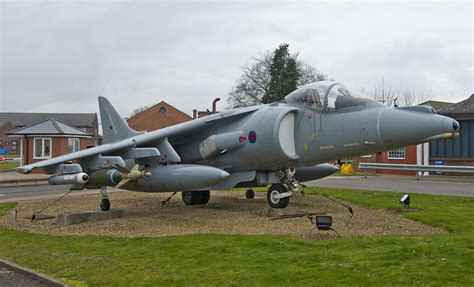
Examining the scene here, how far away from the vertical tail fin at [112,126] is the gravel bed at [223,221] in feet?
7.79

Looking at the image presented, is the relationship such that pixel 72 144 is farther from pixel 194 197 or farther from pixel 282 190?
pixel 282 190

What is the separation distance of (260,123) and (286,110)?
2.53ft

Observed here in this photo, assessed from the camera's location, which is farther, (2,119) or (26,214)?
(2,119)

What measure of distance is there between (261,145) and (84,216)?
197 inches

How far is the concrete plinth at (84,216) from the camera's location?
11.8 m

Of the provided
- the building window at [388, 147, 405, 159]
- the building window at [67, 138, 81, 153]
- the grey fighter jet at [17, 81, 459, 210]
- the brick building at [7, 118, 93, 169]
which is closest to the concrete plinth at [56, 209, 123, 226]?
the grey fighter jet at [17, 81, 459, 210]

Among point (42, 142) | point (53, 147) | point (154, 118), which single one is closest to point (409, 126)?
point (53, 147)

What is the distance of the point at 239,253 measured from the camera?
768 centimetres

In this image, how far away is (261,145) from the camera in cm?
1180

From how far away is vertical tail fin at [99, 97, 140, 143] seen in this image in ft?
52.4

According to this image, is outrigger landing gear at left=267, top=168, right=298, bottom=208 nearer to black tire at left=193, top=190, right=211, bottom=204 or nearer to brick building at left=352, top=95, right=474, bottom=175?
black tire at left=193, top=190, right=211, bottom=204

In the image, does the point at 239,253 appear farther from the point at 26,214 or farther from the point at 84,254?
the point at 26,214

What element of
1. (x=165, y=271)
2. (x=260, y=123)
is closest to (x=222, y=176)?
(x=260, y=123)

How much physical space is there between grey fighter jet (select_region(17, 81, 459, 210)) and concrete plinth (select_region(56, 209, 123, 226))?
380mm
